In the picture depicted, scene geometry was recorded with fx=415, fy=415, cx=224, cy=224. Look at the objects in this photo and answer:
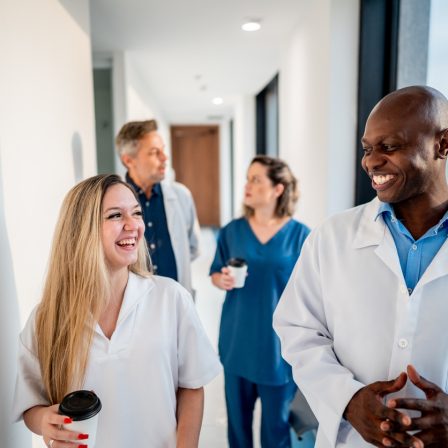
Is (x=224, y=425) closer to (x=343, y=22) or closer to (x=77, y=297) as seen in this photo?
(x=77, y=297)

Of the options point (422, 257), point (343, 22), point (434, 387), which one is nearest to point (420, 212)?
point (422, 257)

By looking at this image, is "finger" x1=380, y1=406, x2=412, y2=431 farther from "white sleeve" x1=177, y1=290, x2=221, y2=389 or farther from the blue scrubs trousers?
the blue scrubs trousers

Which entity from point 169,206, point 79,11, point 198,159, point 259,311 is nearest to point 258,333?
point 259,311

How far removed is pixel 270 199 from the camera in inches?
79.0

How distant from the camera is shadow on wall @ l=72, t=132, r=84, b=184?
7.47 feet

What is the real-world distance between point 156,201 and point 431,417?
5.34 ft

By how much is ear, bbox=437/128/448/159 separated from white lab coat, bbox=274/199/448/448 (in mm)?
205

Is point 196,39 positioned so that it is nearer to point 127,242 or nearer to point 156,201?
point 156,201

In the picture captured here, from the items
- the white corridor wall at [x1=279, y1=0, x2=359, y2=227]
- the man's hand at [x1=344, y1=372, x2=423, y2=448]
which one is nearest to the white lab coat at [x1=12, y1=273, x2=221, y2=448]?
the man's hand at [x1=344, y1=372, x2=423, y2=448]

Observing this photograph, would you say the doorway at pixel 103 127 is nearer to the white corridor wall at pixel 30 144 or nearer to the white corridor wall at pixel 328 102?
the white corridor wall at pixel 30 144

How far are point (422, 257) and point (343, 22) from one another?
172 cm

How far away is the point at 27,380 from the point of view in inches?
41.4

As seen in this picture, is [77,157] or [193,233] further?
[193,233]

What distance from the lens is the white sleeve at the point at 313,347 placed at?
98cm
